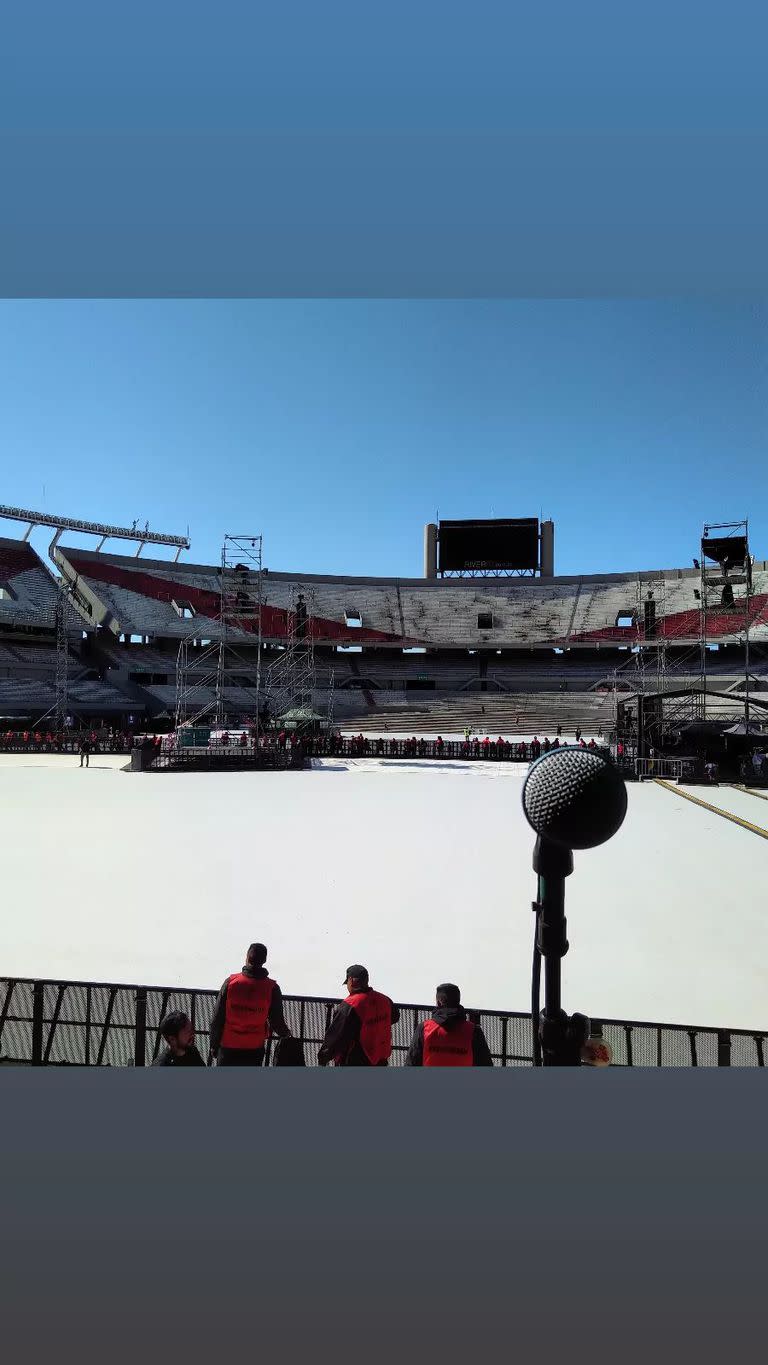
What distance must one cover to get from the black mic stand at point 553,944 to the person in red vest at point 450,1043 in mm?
1074

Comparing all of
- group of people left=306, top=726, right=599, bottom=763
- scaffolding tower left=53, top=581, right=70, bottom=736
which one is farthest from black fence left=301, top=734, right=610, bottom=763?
scaffolding tower left=53, top=581, right=70, bottom=736

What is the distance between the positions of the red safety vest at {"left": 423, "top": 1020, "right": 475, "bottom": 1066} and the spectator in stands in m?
1.13

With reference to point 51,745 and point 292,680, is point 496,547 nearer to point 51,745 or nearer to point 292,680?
point 292,680

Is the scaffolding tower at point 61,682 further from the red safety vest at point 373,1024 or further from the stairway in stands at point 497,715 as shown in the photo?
the red safety vest at point 373,1024

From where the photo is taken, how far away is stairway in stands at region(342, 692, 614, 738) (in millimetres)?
36719

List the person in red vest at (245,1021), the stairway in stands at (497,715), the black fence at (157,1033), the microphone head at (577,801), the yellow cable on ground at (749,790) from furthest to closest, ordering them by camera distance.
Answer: the stairway in stands at (497,715) < the yellow cable on ground at (749,790) < the black fence at (157,1033) < the person in red vest at (245,1021) < the microphone head at (577,801)

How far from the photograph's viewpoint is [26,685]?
38812 mm

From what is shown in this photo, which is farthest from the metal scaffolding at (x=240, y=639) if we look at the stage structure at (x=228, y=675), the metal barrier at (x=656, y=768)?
the metal barrier at (x=656, y=768)

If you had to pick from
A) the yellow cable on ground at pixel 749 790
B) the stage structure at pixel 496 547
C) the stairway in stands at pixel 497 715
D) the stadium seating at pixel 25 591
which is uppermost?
the stage structure at pixel 496 547

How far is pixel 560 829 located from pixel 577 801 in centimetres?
10

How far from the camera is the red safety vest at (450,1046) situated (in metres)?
3.29

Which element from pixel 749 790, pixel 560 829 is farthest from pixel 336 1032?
pixel 749 790

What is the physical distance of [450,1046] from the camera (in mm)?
3297

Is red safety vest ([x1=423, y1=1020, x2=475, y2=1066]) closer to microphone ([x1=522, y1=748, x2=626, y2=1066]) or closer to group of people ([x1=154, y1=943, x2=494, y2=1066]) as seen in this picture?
group of people ([x1=154, y1=943, x2=494, y2=1066])
